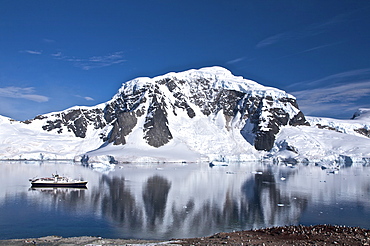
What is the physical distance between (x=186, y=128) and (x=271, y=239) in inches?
4625

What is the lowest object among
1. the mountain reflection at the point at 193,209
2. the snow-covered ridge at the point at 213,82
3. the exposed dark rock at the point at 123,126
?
the mountain reflection at the point at 193,209

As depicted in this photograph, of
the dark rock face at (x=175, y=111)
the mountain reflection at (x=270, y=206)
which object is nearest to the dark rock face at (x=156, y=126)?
the dark rock face at (x=175, y=111)

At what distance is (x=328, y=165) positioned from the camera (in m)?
86.8

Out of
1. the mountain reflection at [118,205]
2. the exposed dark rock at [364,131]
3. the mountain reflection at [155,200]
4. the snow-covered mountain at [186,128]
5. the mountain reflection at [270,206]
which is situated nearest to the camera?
the mountain reflection at [118,205]

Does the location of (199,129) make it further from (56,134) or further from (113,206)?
(113,206)

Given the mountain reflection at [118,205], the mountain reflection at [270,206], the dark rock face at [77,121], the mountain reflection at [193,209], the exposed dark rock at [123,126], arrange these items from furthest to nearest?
1. the dark rock face at [77,121]
2. the exposed dark rock at [123,126]
3. the mountain reflection at [270,206]
4. the mountain reflection at [118,205]
5. the mountain reflection at [193,209]

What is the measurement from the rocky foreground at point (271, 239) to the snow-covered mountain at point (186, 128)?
A: 8035 centimetres

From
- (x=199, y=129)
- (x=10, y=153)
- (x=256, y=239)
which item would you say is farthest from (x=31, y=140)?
(x=256, y=239)

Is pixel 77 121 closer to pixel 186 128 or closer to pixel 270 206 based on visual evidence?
pixel 186 128

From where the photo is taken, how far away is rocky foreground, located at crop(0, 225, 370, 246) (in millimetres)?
17859

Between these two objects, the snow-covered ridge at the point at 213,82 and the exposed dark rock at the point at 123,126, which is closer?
the exposed dark rock at the point at 123,126

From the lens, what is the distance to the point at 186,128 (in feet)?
447

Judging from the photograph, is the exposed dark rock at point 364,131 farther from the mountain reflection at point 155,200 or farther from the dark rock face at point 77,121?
the mountain reflection at point 155,200

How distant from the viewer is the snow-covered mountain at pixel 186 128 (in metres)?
114
